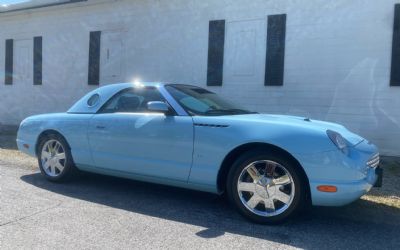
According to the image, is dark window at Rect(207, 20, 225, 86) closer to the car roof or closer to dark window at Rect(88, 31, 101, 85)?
dark window at Rect(88, 31, 101, 85)

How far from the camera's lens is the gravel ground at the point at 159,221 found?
3709 millimetres

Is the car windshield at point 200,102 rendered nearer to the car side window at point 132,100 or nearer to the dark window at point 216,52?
the car side window at point 132,100

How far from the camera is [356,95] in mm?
9141

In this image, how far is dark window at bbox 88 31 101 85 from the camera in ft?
42.4

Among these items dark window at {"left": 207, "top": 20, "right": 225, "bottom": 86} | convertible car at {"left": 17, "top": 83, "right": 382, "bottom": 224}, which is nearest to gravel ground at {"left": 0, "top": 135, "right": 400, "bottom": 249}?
convertible car at {"left": 17, "top": 83, "right": 382, "bottom": 224}

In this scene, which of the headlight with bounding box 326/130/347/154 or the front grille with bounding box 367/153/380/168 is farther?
the front grille with bounding box 367/153/380/168

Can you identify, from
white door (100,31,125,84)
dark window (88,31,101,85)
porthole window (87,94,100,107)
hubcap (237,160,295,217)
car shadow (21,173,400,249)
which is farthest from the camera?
dark window (88,31,101,85)

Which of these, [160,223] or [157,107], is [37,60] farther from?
[160,223]

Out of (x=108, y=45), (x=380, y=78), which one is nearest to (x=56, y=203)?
(x=380, y=78)

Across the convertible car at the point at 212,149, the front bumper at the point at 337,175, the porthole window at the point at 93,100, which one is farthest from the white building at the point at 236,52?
the front bumper at the point at 337,175

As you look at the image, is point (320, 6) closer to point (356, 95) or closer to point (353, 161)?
point (356, 95)

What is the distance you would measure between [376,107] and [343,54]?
4.40 feet

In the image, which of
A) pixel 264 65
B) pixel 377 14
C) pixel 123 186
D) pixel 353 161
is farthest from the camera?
pixel 264 65

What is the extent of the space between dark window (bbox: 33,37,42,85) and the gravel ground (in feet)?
30.4
